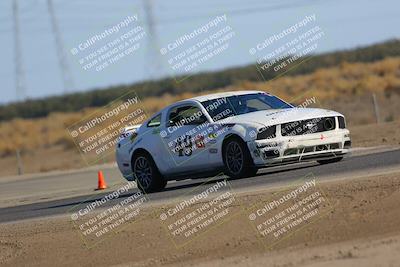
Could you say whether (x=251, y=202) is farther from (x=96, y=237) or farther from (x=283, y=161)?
(x=283, y=161)

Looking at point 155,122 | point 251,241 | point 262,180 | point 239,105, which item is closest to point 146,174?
point 155,122

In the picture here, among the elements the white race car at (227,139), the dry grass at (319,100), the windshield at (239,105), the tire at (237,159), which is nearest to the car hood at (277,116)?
the white race car at (227,139)

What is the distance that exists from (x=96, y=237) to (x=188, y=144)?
4803mm

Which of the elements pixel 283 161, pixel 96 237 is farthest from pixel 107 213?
pixel 283 161

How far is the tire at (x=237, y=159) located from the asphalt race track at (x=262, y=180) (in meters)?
0.14

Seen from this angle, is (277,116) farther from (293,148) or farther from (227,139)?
(227,139)

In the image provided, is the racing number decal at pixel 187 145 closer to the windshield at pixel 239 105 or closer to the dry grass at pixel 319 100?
the windshield at pixel 239 105

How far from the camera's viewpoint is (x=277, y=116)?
57.9ft

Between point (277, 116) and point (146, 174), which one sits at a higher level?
point (277, 116)

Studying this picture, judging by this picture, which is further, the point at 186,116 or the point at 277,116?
the point at 186,116

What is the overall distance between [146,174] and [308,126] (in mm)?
3191

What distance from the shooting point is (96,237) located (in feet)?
45.7

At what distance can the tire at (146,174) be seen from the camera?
19.1m

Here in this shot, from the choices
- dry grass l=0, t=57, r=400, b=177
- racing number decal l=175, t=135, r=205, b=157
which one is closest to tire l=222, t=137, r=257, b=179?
racing number decal l=175, t=135, r=205, b=157
